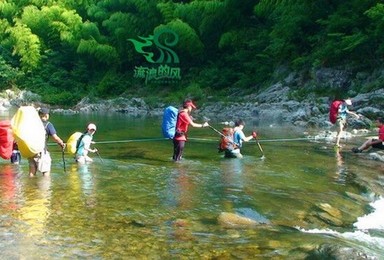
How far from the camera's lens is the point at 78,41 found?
149ft

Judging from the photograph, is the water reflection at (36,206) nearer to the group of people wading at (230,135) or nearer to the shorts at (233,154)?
the group of people wading at (230,135)

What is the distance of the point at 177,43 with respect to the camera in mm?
38531

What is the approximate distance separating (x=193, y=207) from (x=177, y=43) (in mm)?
31355

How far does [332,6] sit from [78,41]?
940 inches

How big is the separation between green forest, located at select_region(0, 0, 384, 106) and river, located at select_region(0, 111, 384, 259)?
14348 millimetres

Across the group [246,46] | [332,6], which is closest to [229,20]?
[246,46]

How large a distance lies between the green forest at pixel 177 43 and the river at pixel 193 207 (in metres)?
14.3

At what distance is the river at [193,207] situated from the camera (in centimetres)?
617

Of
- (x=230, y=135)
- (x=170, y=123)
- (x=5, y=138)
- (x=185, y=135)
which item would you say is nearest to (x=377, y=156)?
(x=230, y=135)

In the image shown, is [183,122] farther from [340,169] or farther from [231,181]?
[340,169]

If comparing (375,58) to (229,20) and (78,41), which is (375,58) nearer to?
(229,20)

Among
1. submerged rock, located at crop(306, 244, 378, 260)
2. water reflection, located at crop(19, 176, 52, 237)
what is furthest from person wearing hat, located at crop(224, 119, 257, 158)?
submerged rock, located at crop(306, 244, 378, 260)

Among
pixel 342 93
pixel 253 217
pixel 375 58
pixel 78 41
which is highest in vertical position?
pixel 78 41

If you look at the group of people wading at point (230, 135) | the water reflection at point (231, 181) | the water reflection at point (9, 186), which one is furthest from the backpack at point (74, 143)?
the water reflection at point (231, 181)
